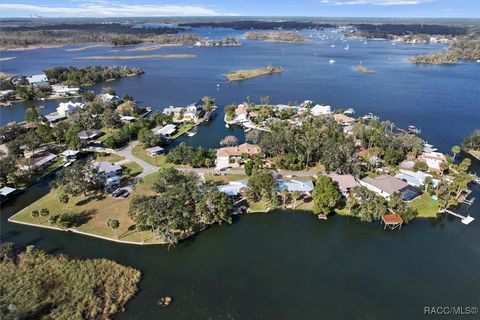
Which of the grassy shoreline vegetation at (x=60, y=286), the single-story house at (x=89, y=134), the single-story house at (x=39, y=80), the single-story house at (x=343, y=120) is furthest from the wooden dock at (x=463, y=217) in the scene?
the single-story house at (x=39, y=80)

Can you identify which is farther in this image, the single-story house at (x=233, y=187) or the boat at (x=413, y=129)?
the boat at (x=413, y=129)

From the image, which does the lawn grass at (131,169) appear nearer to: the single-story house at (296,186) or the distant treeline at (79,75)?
the single-story house at (296,186)

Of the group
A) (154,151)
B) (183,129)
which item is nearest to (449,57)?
(183,129)

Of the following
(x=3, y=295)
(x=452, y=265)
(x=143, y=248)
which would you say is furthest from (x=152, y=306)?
(x=452, y=265)

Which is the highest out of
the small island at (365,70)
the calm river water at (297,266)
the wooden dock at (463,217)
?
the small island at (365,70)

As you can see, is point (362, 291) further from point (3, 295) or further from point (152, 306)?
point (3, 295)
